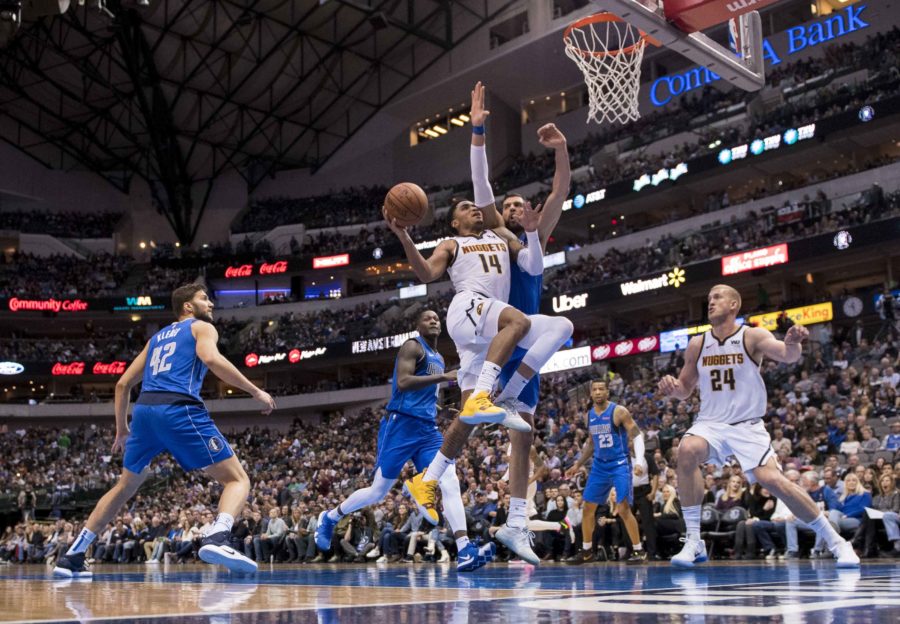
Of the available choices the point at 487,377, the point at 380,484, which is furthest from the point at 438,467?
the point at 380,484

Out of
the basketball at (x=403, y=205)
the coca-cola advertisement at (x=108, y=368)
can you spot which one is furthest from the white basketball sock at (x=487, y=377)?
the coca-cola advertisement at (x=108, y=368)

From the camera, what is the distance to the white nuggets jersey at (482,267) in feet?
22.1

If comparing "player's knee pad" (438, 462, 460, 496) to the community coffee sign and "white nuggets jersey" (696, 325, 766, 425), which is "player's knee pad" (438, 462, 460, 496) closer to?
"white nuggets jersey" (696, 325, 766, 425)

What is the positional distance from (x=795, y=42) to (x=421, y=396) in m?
36.5

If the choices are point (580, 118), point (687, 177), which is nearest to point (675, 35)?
point (687, 177)

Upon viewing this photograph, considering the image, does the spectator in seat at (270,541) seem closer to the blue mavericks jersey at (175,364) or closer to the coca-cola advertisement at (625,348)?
the blue mavericks jersey at (175,364)

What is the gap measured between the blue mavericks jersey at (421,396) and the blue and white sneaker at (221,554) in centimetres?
241

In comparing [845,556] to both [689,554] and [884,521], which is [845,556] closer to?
[689,554]

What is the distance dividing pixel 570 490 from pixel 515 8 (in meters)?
33.7

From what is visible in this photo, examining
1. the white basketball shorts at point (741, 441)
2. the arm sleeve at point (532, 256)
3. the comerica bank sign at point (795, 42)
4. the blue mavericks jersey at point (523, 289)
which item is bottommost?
the white basketball shorts at point (741, 441)

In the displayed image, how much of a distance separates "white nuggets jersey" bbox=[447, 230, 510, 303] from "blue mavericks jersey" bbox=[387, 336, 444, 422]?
1.66 metres

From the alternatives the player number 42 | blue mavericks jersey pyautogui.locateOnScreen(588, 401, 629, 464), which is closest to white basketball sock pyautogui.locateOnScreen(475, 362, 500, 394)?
the player number 42

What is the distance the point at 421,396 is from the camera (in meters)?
8.44

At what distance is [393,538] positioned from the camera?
1549cm
